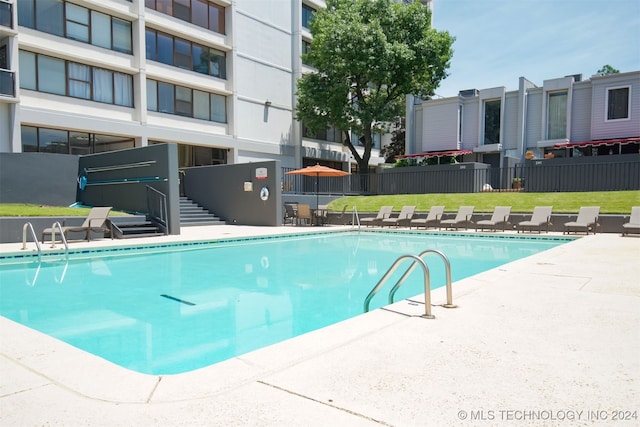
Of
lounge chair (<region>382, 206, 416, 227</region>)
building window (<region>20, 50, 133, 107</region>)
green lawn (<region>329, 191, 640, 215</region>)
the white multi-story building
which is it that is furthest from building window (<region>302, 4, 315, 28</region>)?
lounge chair (<region>382, 206, 416, 227</region>)

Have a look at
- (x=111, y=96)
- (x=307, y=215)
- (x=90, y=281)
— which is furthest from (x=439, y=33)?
(x=90, y=281)

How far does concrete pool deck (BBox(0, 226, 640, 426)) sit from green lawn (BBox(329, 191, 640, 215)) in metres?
13.5

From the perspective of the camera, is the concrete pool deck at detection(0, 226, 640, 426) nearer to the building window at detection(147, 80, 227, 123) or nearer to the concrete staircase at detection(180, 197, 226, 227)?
the concrete staircase at detection(180, 197, 226, 227)

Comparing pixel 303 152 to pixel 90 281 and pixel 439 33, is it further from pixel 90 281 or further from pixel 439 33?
pixel 90 281

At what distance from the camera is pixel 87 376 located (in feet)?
9.70

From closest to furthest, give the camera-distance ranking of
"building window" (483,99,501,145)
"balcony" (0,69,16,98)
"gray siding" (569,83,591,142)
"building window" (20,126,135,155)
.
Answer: "balcony" (0,69,16,98)
"building window" (20,126,135,155)
"gray siding" (569,83,591,142)
"building window" (483,99,501,145)

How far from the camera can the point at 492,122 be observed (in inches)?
1100

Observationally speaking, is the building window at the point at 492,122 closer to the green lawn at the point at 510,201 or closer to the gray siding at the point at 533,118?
the gray siding at the point at 533,118

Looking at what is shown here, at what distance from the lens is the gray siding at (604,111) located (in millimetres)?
22969

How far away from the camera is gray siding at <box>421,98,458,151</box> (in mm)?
28484

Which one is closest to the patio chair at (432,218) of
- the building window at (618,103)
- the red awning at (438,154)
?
the red awning at (438,154)

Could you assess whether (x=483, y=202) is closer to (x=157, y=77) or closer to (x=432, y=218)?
(x=432, y=218)

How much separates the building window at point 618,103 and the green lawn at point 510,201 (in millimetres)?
9190

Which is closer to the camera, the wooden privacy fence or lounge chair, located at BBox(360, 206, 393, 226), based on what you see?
the wooden privacy fence
